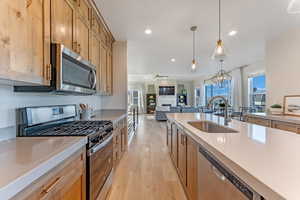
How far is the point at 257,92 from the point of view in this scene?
7188 millimetres

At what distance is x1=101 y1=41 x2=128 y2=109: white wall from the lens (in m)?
4.21

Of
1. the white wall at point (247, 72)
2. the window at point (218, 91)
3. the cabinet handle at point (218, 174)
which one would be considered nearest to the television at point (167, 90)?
the window at point (218, 91)

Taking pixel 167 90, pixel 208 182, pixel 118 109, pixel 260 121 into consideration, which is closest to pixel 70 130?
pixel 208 182

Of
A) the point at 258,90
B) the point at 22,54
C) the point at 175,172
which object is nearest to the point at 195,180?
the point at 175,172

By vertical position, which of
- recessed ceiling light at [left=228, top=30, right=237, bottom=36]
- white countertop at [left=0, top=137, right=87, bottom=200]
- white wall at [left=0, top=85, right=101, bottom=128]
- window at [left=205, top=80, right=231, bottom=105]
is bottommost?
white countertop at [left=0, top=137, right=87, bottom=200]

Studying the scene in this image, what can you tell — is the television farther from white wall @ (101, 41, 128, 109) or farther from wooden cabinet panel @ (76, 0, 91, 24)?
wooden cabinet panel @ (76, 0, 91, 24)

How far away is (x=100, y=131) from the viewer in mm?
1781

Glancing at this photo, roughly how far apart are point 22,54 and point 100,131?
37.4 inches

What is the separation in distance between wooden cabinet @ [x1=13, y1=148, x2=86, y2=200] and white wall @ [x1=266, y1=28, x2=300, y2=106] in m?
4.13

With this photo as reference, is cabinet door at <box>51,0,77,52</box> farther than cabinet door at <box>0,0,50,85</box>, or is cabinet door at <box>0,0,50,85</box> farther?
cabinet door at <box>51,0,77,52</box>

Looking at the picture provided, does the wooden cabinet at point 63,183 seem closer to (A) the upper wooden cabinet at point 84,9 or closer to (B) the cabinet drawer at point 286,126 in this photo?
(A) the upper wooden cabinet at point 84,9

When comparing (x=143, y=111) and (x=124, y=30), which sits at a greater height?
(x=124, y=30)

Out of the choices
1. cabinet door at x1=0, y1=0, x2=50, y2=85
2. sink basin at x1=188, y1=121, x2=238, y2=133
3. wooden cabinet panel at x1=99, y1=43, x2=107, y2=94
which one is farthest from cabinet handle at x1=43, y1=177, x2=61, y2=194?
wooden cabinet panel at x1=99, y1=43, x2=107, y2=94

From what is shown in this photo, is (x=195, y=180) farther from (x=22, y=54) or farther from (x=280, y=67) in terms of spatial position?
(x=280, y=67)
